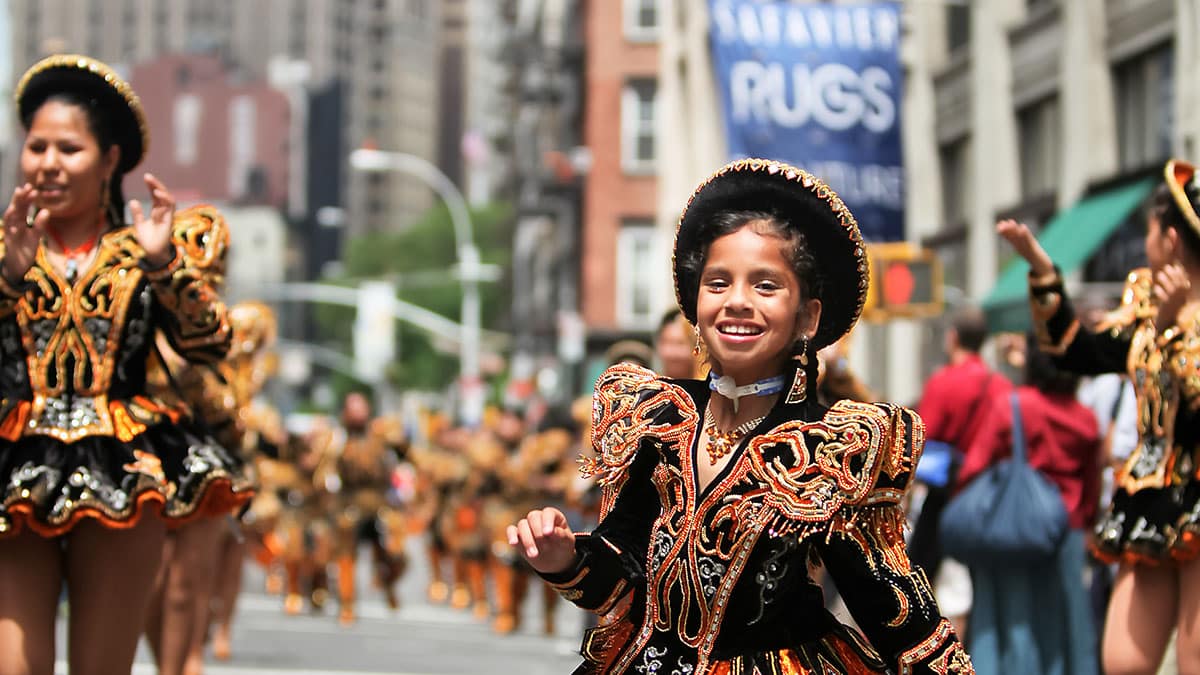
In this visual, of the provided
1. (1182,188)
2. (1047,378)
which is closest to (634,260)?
(1047,378)

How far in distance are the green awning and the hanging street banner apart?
1.38 metres

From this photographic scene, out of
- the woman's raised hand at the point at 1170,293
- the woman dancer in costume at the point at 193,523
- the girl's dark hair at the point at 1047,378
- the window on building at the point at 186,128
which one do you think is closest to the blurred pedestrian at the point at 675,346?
the girl's dark hair at the point at 1047,378

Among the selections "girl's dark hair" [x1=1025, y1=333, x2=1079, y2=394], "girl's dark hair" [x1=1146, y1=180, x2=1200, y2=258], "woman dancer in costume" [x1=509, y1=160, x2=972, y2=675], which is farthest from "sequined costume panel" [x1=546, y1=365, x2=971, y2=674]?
"girl's dark hair" [x1=1025, y1=333, x2=1079, y2=394]

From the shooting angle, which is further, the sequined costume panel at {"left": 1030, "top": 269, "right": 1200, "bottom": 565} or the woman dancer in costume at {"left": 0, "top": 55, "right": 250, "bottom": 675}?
the sequined costume panel at {"left": 1030, "top": 269, "right": 1200, "bottom": 565}

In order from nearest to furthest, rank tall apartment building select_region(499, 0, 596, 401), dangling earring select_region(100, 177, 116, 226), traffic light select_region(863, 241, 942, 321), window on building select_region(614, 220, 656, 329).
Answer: dangling earring select_region(100, 177, 116, 226) → traffic light select_region(863, 241, 942, 321) → window on building select_region(614, 220, 656, 329) → tall apartment building select_region(499, 0, 596, 401)

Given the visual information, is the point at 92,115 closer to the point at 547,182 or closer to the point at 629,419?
the point at 629,419

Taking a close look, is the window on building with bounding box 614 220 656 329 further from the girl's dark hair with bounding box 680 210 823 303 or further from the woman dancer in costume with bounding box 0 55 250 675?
the girl's dark hair with bounding box 680 210 823 303

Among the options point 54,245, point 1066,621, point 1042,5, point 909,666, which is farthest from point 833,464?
point 1042,5

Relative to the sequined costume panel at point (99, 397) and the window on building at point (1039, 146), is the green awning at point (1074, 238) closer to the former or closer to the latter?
the window on building at point (1039, 146)

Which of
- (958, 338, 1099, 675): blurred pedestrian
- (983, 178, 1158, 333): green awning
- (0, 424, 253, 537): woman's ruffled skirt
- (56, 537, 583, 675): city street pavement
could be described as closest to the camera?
(0, 424, 253, 537): woman's ruffled skirt

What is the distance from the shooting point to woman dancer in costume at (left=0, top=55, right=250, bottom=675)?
664 cm

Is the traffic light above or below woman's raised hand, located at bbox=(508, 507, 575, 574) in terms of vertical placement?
above

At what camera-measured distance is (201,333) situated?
7188mm

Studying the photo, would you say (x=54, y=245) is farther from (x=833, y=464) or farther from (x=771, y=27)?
(x=771, y=27)
